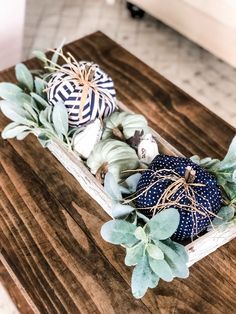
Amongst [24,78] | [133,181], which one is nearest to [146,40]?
[24,78]

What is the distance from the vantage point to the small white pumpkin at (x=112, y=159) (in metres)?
0.97

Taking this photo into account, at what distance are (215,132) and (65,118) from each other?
0.37m

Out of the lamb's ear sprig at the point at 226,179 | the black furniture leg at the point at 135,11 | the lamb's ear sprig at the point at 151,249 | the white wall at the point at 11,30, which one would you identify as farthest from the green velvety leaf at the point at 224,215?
the black furniture leg at the point at 135,11

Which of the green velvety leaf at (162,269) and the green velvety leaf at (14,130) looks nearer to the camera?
the green velvety leaf at (162,269)

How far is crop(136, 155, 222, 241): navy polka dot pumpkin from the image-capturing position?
88cm

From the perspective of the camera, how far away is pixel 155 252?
0.84 meters

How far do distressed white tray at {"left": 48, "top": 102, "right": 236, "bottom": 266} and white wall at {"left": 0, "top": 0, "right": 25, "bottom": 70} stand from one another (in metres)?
0.61

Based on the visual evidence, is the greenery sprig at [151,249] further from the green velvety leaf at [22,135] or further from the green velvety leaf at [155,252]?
the green velvety leaf at [22,135]

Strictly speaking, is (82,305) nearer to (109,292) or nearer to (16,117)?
(109,292)

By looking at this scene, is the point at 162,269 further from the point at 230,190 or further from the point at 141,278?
the point at 230,190

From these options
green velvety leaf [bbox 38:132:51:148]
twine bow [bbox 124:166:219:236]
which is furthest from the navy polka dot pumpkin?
green velvety leaf [bbox 38:132:51:148]

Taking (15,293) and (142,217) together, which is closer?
(142,217)

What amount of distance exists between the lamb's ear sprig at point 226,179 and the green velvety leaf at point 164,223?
0.37 feet

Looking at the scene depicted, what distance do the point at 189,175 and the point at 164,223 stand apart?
11 centimetres
